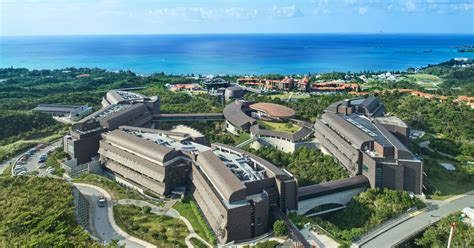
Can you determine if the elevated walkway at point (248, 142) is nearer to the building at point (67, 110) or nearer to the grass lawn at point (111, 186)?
the grass lawn at point (111, 186)

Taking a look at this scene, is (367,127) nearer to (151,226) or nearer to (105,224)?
(151,226)

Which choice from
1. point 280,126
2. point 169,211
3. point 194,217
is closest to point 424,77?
point 280,126

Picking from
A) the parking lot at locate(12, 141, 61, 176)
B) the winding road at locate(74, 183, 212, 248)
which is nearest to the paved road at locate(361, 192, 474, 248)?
the winding road at locate(74, 183, 212, 248)

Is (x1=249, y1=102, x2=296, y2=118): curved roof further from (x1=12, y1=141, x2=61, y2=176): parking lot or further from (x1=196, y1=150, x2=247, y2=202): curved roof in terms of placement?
(x1=12, y1=141, x2=61, y2=176): parking lot

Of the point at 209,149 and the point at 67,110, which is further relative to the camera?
the point at 67,110

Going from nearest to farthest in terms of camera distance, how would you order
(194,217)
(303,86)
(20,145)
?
1. (194,217)
2. (20,145)
3. (303,86)
